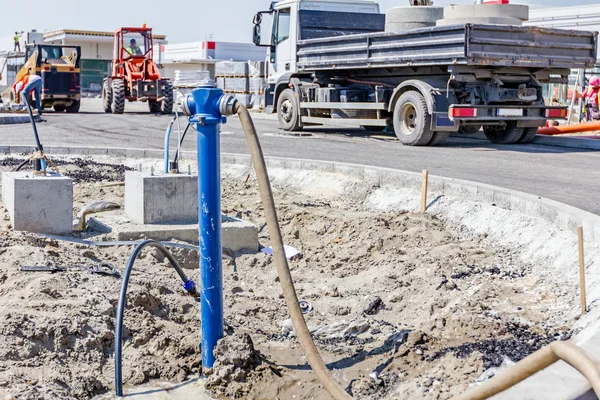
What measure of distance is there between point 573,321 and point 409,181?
4417mm

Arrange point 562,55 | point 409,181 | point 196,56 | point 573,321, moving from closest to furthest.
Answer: point 573,321, point 409,181, point 562,55, point 196,56

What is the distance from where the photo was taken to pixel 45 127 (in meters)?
20.0

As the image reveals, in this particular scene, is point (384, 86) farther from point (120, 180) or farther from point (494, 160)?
point (120, 180)

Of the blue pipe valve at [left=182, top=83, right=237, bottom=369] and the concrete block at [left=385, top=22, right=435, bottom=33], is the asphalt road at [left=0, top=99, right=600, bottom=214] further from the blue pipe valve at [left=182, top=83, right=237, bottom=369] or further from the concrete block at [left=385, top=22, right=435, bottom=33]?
the blue pipe valve at [left=182, top=83, right=237, bottom=369]

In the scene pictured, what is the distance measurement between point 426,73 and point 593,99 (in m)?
8.54

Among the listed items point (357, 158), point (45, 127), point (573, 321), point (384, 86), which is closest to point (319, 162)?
point (357, 158)

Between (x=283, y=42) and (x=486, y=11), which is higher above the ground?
(x=486, y=11)

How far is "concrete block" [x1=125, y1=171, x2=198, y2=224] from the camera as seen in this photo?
24.8 feet

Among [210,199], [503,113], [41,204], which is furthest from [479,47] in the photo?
[210,199]

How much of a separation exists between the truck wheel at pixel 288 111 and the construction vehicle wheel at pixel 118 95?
32.0 ft

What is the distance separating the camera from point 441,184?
870 cm

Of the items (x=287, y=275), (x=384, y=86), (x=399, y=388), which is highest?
(x=384, y=86)

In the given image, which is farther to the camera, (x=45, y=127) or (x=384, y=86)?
(x=45, y=127)

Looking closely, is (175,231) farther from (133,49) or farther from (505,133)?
(133,49)
